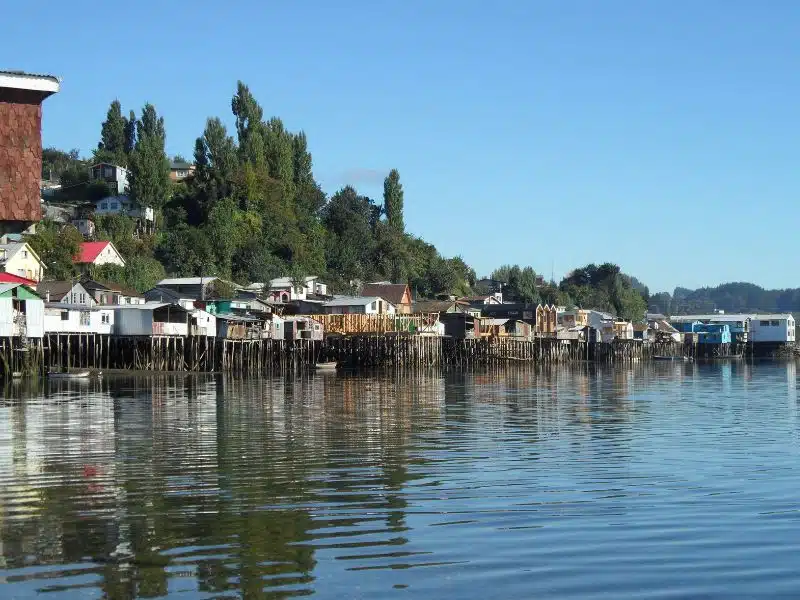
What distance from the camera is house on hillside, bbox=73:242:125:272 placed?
280ft

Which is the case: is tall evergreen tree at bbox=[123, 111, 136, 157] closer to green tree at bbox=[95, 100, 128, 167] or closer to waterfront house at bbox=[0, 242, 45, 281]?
green tree at bbox=[95, 100, 128, 167]

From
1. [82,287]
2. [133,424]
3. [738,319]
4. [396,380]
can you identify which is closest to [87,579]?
[133,424]

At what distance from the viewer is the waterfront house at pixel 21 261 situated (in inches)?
2852

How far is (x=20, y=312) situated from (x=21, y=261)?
22628mm

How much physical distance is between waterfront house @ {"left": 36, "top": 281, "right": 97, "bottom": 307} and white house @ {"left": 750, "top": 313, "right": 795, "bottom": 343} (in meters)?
127

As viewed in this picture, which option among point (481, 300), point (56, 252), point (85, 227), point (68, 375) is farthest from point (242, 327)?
point (481, 300)

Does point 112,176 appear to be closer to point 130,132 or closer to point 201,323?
point 130,132

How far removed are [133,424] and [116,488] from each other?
12.5m

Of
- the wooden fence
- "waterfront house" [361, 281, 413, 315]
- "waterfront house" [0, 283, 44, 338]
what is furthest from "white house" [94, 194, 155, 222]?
"waterfront house" [0, 283, 44, 338]

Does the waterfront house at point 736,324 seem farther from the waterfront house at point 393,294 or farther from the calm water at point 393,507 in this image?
the calm water at point 393,507

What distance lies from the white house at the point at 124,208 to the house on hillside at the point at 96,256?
13.2m

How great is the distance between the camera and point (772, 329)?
169m

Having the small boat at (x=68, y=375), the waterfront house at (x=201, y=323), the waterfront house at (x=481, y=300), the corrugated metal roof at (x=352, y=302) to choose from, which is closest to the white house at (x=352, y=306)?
the corrugated metal roof at (x=352, y=302)

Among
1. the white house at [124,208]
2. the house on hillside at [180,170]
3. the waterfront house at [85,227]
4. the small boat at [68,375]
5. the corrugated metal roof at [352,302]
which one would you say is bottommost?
the small boat at [68,375]
